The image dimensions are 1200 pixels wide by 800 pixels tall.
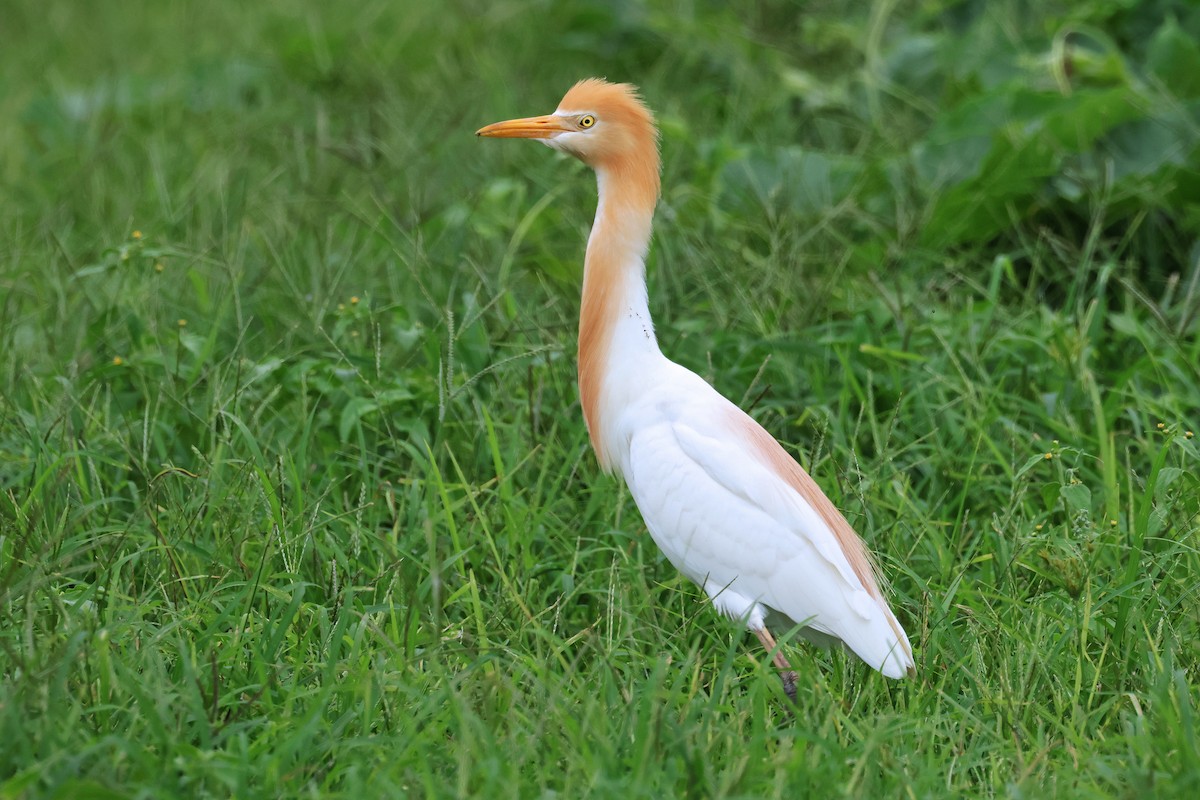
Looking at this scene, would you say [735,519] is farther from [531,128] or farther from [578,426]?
[531,128]

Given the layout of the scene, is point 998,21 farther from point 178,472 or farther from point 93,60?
point 93,60

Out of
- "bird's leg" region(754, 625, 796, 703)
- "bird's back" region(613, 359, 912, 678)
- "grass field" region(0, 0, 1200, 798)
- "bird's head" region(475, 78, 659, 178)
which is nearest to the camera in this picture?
"grass field" region(0, 0, 1200, 798)

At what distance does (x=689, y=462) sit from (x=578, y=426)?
724 millimetres

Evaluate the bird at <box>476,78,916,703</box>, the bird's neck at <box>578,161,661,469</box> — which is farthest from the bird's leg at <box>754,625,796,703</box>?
the bird's neck at <box>578,161,661,469</box>

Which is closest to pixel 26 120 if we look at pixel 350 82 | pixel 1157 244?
pixel 350 82

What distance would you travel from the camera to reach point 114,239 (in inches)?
175

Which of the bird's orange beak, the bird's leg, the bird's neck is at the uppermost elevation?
the bird's orange beak

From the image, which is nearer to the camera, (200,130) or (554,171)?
(554,171)

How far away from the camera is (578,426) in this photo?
3504 millimetres

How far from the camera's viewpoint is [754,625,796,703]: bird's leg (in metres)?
2.60

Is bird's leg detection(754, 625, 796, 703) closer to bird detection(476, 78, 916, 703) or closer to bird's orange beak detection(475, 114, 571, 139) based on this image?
bird detection(476, 78, 916, 703)

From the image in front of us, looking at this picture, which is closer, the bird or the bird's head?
the bird

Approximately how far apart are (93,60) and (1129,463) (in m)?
5.65

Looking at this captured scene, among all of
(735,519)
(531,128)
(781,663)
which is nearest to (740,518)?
(735,519)
